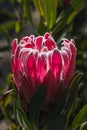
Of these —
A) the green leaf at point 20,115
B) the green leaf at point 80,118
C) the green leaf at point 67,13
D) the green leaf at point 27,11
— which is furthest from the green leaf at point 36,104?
the green leaf at point 27,11

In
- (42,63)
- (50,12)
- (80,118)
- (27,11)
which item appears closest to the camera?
(42,63)

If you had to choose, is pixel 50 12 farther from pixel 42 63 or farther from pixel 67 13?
pixel 42 63

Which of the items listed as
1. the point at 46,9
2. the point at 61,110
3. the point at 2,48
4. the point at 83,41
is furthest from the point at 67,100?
the point at 83,41

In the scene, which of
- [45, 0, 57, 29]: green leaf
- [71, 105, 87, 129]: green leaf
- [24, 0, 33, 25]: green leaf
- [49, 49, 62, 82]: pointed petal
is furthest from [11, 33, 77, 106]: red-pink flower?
[24, 0, 33, 25]: green leaf

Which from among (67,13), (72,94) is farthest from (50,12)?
(72,94)

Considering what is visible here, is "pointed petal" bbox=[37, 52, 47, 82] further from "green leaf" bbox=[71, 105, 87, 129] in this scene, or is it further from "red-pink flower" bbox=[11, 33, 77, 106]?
"green leaf" bbox=[71, 105, 87, 129]

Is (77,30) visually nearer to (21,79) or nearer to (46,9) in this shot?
(46,9)

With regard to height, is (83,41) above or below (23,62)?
below
